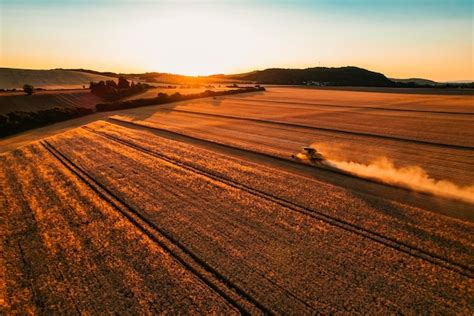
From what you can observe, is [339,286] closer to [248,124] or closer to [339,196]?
[339,196]

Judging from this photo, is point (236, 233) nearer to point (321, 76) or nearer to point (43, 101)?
point (43, 101)

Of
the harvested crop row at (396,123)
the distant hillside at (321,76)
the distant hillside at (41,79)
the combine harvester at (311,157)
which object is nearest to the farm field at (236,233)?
the combine harvester at (311,157)

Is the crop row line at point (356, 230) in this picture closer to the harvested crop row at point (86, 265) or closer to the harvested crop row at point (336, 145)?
the harvested crop row at point (86, 265)

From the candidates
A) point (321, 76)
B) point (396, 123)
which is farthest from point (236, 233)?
point (321, 76)

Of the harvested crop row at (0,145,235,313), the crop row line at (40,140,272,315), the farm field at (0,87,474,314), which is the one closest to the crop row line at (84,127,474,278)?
the farm field at (0,87,474,314)

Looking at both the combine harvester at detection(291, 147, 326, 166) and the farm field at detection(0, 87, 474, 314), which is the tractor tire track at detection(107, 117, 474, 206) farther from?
the combine harvester at detection(291, 147, 326, 166)

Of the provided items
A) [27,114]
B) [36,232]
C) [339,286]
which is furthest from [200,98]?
[339,286]
